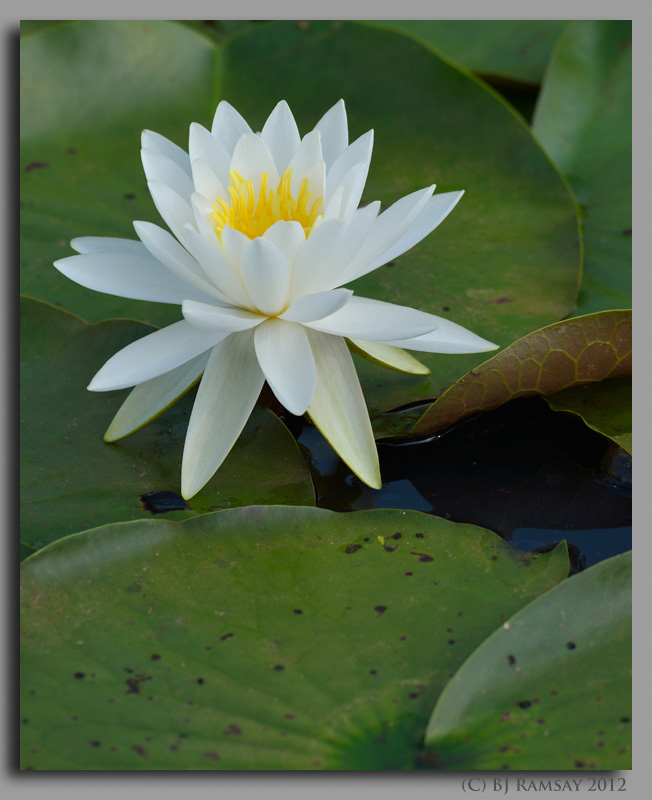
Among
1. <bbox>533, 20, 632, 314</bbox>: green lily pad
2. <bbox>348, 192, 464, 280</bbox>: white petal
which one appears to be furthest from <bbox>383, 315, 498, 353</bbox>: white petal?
<bbox>533, 20, 632, 314</bbox>: green lily pad

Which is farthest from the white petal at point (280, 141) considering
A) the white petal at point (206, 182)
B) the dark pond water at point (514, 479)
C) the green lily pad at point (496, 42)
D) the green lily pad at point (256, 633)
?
the green lily pad at point (496, 42)

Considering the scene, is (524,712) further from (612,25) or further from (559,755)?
(612,25)

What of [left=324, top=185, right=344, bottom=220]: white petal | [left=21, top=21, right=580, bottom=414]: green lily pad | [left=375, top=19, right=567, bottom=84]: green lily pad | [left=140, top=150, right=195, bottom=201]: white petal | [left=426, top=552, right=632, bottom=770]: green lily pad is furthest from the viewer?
[left=375, top=19, right=567, bottom=84]: green lily pad

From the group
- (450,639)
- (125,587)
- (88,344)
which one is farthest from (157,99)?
(450,639)

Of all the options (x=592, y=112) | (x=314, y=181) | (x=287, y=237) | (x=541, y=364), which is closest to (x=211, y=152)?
(x=314, y=181)

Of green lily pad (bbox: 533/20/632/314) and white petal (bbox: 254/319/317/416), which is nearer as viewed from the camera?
white petal (bbox: 254/319/317/416)

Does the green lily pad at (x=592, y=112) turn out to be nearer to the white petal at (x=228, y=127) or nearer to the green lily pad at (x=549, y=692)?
the white petal at (x=228, y=127)

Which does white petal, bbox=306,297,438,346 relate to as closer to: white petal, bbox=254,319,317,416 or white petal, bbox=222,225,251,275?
white petal, bbox=254,319,317,416
